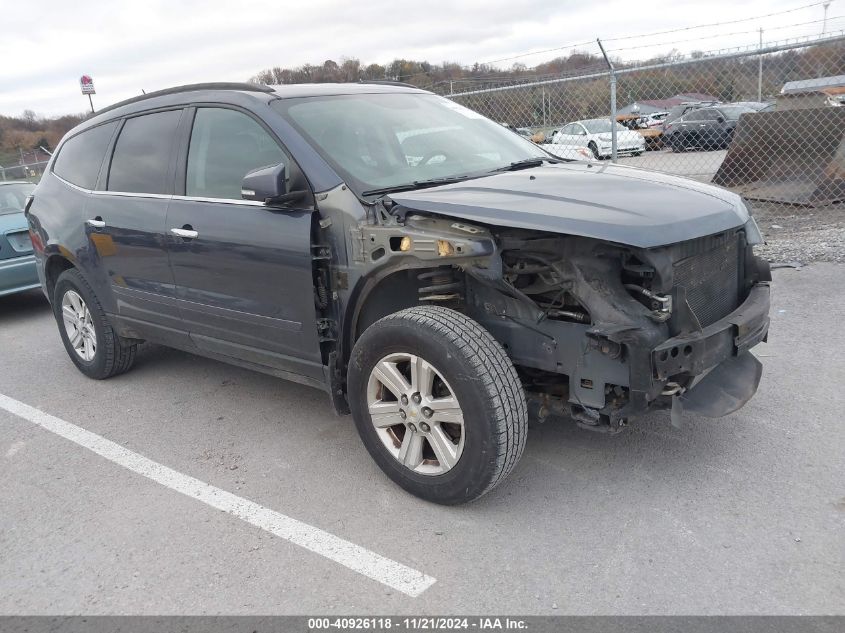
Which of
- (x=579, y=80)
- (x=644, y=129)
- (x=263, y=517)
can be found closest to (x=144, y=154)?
(x=263, y=517)

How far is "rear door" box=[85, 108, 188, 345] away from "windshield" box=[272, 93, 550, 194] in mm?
1013

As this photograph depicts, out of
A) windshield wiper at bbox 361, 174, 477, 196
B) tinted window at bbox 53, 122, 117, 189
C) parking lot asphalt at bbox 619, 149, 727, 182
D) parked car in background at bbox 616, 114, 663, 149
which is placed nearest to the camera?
windshield wiper at bbox 361, 174, 477, 196

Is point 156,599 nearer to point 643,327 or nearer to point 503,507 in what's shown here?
point 503,507

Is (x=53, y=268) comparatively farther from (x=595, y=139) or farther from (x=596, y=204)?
(x=595, y=139)

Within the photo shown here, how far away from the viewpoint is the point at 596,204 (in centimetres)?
296

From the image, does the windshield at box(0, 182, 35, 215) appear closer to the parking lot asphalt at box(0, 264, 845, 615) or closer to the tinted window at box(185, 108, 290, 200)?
the parking lot asphalt at box(0, 264, 845, 615)

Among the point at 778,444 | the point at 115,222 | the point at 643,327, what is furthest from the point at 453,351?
the point at 115,222

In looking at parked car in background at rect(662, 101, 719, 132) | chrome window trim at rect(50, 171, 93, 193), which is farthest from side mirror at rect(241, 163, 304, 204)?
parked car in background at rect(662, 101, 719, 132)

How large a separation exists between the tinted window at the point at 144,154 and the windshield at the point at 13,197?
4.03 meters

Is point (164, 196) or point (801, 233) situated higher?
point (164, 196)

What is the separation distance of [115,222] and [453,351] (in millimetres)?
2745

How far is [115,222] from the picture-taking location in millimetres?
4547

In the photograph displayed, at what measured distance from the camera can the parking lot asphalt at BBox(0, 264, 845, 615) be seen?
2.62 metres

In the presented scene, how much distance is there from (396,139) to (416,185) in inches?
20.3
